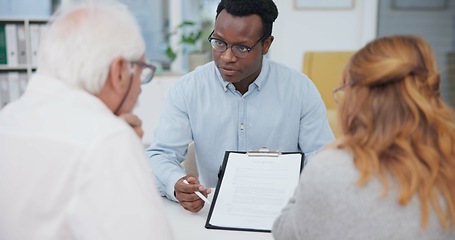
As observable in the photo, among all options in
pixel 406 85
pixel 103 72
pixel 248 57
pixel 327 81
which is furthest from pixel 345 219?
pixel 327 81

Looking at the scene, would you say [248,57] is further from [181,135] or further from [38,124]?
[38,124]

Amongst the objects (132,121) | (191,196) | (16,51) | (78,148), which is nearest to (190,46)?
(16,51)

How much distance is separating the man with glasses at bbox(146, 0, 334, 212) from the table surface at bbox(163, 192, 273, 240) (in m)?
0.32

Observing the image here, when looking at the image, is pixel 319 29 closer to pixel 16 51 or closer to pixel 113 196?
pixel 16 51

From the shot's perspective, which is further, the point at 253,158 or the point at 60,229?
the point at 253,158

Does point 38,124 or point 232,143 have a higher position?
point 38,124

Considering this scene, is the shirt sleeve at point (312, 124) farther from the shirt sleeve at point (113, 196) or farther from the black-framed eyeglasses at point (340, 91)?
the shirt sleeve at point (113, 196)

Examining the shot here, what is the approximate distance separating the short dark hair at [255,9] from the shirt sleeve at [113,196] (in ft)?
3.03

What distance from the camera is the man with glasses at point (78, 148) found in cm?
98

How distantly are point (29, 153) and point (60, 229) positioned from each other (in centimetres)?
16

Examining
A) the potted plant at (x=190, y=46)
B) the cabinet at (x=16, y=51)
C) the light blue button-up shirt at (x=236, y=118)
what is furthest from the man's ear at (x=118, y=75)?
the potted plant at (x=190, y=46)

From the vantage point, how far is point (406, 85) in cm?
102

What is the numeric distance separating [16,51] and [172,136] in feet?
8.21

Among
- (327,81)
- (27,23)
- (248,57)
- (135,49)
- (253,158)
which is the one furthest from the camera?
(327,81)
